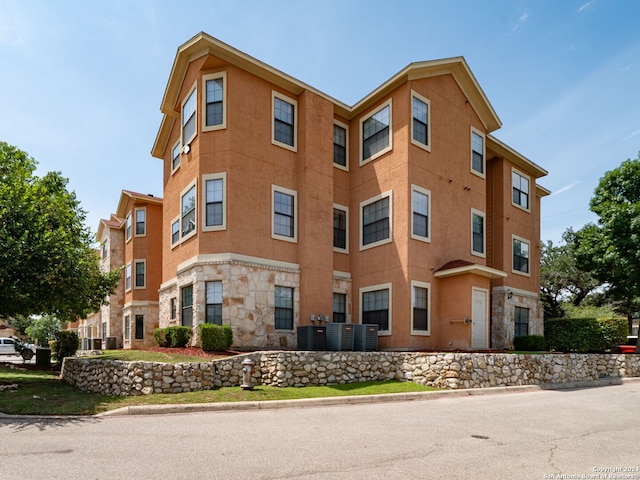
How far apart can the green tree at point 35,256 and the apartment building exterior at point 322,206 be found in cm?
396

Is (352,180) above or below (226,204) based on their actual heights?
above

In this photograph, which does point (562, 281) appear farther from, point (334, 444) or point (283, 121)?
point (334, 444)

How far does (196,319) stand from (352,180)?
8873 mm

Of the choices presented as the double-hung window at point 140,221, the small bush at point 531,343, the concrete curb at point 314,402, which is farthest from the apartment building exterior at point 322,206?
the double-hung window at point 140,221

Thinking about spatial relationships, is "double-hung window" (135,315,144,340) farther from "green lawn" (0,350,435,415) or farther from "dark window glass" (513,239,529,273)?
"dark window glass" (513,239,529,273)

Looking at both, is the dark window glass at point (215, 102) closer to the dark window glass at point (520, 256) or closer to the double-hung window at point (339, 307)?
the double-hung window at point (339, 307)

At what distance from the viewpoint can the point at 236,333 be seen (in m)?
16.2

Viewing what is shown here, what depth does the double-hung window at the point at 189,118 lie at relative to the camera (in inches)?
719

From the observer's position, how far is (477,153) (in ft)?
71.4

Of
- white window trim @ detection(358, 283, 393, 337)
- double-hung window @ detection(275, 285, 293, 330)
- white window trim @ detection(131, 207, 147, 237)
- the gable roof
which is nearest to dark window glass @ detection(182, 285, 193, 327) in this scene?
double-hung window @ detection(275, 285, 293, 330)

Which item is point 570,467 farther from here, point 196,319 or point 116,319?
point 116,319

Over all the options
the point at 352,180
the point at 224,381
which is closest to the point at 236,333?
the point at 224,381

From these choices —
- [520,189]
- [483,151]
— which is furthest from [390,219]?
[520,189]

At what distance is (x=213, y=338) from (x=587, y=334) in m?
18.1
